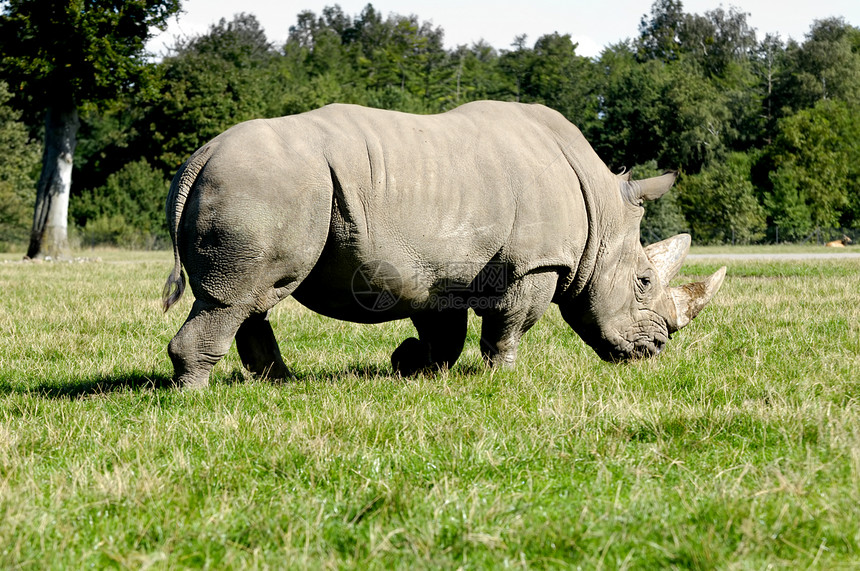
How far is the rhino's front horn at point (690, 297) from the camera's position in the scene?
6539 millimetres

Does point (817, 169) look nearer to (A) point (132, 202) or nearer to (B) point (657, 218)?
(B) point (657, 218)

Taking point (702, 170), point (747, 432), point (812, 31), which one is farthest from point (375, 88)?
point (747, 432)

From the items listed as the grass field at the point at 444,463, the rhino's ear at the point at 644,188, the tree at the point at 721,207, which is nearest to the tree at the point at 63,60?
the grass field at the point at 444,463

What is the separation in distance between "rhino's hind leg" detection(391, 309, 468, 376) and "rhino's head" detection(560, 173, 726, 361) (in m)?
0.81

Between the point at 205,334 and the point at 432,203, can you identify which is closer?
the point at 205,334

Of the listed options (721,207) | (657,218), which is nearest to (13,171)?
(657,218)

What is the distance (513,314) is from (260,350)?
169 centimetres

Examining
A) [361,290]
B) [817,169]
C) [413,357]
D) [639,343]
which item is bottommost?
[413,357]

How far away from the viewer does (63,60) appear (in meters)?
20.8

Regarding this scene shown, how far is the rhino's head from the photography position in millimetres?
6113

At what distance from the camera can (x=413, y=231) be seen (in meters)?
5.12

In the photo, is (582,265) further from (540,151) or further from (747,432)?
(747,432)

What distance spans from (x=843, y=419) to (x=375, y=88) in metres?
61.6

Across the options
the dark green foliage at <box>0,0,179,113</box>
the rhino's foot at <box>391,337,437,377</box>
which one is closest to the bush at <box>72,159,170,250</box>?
the dark green foliage at <box>0,0,179,113</box>
